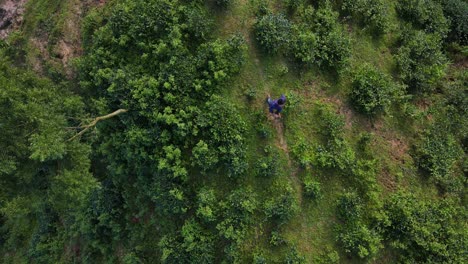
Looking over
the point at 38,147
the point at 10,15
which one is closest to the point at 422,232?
the point at 38,147

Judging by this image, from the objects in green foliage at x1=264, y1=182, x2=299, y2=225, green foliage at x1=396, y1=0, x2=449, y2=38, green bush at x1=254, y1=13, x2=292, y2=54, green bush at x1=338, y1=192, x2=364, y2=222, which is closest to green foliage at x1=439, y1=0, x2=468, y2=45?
green foliage at x1=396, y1=0, x2=449, y2=38

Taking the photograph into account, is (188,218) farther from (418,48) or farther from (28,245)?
(418,48)

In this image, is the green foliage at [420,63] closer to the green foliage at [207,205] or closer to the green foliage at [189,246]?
the green foliage at [207,205]

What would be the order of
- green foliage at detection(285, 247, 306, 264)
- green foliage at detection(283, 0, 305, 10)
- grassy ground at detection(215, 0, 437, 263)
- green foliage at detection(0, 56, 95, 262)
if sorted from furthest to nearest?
green foliage at detection(283, 0, 305, 10)
grassy ground at detection(215, 0, 437, 263)
green foliage at detection(285, 247, 306, 264)
green foliage at detection(0, 56, 95, 262)

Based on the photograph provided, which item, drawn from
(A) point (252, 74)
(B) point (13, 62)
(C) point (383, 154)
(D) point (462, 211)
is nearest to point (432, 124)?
(C) point (383, 154)

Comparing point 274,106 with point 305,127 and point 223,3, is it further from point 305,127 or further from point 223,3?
point 223,3

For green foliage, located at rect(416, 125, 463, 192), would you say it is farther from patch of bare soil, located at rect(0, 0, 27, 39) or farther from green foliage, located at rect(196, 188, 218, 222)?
patch of bare soil, located at rect(0, 0, 27, 39)
